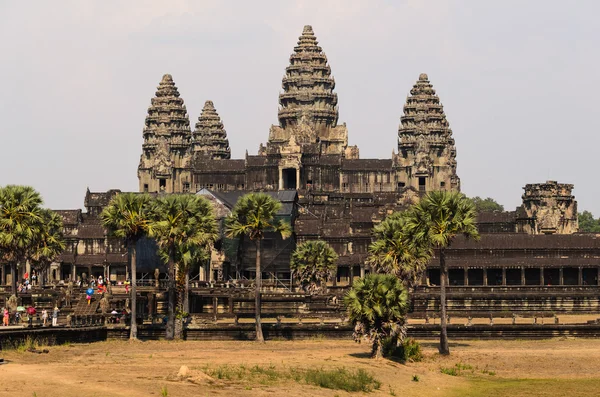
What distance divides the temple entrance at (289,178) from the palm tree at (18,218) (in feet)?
303

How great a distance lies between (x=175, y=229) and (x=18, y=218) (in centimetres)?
1470

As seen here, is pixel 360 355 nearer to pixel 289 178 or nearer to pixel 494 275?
pixel 494 275

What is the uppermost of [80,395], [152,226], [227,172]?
[227,172]

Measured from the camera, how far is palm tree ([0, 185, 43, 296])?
101312mm

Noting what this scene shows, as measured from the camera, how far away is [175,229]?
306 ft

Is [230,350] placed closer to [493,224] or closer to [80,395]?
[80,395]

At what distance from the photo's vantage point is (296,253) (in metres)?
127

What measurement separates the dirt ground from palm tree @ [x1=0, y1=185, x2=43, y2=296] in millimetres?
16666

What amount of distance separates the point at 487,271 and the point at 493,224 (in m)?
21.6

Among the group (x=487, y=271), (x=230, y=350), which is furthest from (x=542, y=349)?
(x=487, y=271)

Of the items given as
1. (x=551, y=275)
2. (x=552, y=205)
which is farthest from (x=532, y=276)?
(x=552, y=205)

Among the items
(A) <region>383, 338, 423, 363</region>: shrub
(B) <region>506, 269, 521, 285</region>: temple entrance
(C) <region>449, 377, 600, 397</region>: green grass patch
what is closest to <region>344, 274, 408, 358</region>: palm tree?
(A) <region>383, 338, 423, 363</region>: shrub

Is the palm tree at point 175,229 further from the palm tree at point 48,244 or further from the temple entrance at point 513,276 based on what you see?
the temple entrance at point 513,276

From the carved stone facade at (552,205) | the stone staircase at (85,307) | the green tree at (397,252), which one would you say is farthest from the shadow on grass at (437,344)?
the carved stone facade at (552,205)
